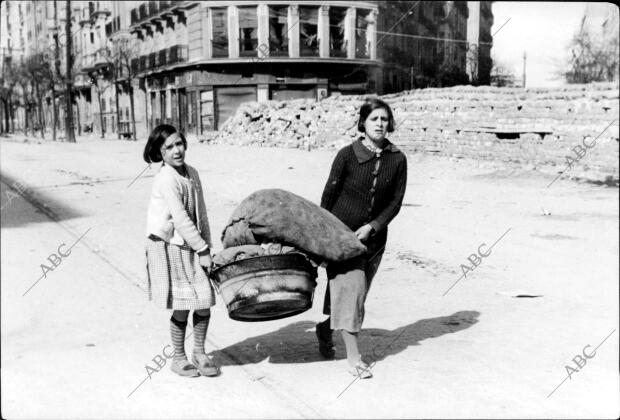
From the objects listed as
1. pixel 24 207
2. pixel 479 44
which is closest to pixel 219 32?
pixel 479 44

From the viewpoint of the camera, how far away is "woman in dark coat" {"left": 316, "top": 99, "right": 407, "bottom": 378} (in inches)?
153

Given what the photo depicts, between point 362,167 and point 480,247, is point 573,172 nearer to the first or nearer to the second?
point 480,247

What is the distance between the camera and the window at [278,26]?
105 ft

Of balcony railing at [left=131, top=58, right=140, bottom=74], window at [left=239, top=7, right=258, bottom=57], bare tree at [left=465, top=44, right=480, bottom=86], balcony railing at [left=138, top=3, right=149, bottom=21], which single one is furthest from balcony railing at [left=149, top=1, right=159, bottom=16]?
bare tree at [left=465, top=44, right=480, bottom=86]

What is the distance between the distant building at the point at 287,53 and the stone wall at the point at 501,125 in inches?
424

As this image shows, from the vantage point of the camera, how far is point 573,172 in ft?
42.2

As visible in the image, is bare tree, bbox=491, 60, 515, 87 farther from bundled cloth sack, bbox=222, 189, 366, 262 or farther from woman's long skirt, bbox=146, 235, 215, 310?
woman's long skirt, bbox=146, 235, 215, 310

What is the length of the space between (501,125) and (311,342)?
454 inches

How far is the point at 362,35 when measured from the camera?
3328 centimetres

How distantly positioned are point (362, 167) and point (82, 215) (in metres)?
5.99

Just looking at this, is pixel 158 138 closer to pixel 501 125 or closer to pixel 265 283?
pixel 265 283

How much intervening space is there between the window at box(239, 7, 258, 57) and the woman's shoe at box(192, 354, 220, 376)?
29377 mm

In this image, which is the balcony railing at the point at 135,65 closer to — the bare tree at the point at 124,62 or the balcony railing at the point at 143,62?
the bare tree at the point at 124,62

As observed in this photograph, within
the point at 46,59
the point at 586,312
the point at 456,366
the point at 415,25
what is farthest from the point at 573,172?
the point at 415,25
